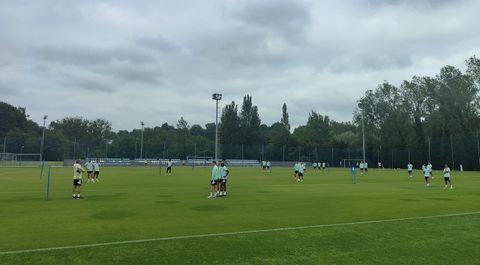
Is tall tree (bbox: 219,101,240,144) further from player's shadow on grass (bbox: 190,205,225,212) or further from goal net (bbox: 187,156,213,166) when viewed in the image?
player's shadow on grass (bbox: 190,205,225,212)

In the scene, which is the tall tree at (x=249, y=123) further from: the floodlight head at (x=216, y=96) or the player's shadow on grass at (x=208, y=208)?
the player's shadow on grass at (x=208, y=208)

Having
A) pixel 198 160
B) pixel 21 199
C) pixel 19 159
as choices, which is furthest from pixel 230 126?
pixel 21 199

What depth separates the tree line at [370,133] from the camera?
76375 millimetres

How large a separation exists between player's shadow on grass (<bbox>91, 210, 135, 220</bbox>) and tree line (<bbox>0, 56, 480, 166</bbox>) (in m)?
64.9

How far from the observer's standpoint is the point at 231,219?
13.4 metres

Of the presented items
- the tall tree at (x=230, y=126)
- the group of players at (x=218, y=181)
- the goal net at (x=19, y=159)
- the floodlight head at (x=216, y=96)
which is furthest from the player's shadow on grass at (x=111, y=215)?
the tall tree at (x=230, y=126)

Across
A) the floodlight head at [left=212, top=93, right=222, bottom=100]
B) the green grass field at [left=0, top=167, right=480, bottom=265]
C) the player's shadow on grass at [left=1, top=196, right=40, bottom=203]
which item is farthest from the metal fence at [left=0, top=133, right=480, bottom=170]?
the green grass field at [left=0, top=167, right=480, bottom=265]

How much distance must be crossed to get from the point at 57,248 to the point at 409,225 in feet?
31.7

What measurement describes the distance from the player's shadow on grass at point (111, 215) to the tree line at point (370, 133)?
6494 cm

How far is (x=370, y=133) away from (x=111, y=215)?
89.9m

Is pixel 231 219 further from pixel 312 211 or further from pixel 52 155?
pixel 52 155

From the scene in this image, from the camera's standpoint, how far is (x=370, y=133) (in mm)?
96625

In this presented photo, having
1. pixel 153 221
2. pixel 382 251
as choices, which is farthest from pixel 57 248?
pixel 382 251

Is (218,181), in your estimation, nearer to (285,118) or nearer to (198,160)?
(198,160)
